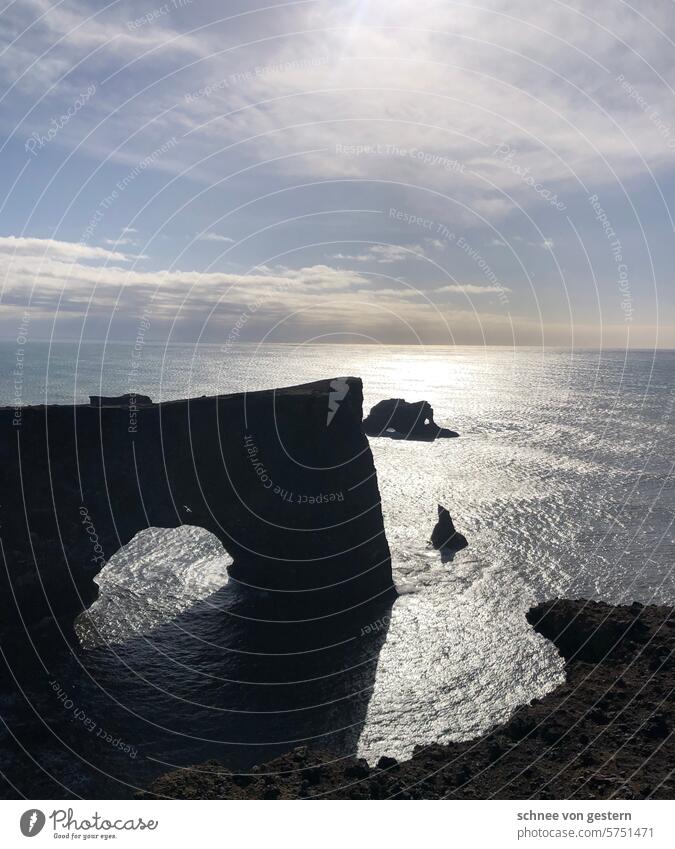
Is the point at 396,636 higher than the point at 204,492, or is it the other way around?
the point at 204,492

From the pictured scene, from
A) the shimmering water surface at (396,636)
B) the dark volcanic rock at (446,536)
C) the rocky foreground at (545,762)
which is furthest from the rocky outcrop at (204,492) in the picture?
the rocky foreground at (545,762)

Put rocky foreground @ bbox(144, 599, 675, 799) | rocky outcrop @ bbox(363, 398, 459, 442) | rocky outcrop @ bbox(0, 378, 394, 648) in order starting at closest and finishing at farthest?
rocky foreground @ bbox(144, 599, 675, 799)
rocky outcrop @ bbox(0, 378, 394, 648)
rocky outcrop @ bbox(363, 398, 459, 442)

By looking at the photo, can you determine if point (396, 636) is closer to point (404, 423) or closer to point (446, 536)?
point (446, 536)

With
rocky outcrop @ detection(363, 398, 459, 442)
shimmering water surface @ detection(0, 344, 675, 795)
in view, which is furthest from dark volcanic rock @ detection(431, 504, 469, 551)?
rocky outcrop @ detection(363, 398, 459, 442)

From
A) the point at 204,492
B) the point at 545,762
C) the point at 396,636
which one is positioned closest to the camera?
the point at 545,762

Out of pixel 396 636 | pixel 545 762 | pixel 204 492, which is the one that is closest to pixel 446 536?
pixel 396 636

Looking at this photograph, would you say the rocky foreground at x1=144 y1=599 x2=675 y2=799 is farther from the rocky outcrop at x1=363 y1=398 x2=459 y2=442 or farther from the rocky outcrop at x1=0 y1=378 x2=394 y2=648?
the rocky outcrop at x1=363 y1=398 x2=459 y2=442
